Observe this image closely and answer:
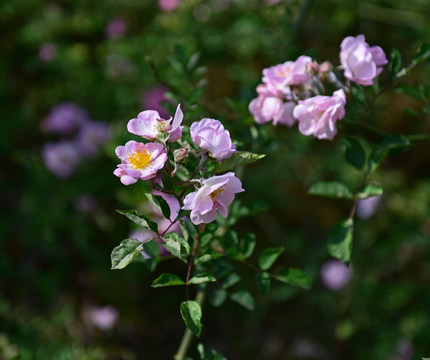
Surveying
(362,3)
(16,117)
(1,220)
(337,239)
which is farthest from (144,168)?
(362,3)

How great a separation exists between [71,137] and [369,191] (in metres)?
1.88

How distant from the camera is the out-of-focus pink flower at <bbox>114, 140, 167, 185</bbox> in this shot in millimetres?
843

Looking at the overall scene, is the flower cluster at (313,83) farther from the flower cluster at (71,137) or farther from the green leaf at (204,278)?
the flower cluster at (71,137)

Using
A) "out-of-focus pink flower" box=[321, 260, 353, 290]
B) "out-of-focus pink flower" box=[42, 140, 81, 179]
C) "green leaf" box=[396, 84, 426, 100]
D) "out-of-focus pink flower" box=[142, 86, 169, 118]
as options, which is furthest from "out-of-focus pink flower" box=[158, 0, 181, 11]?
"green leaf" box=[396, 84, 426, 100]

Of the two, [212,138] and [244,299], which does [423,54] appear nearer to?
[212,138]

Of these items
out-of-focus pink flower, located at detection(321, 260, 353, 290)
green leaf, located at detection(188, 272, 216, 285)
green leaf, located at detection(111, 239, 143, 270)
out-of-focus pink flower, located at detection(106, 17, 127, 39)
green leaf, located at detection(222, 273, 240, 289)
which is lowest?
out-of-focus pink flower, located at detection(321, 260, 353, 290)

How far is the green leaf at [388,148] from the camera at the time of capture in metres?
1.10

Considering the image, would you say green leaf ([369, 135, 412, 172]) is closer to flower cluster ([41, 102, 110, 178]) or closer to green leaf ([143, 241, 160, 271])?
green leaf ([143, 241, 160, 271])

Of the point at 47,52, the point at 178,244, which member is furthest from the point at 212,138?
the point at 47,52

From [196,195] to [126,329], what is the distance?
168 centimetres

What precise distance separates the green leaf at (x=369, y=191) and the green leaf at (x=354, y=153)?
0.17ft

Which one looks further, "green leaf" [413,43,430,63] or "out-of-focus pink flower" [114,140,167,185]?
"green leaf" [413,43,430,63]

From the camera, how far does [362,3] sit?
9.57 ft

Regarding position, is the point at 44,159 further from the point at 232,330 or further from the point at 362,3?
the point at 362,3
